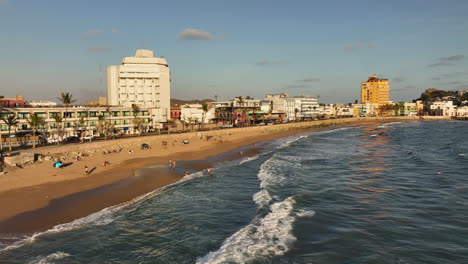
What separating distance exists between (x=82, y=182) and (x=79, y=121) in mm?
41836

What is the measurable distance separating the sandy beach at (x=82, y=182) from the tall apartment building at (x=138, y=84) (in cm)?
4932

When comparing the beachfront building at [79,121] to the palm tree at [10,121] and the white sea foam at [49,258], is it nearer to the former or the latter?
the palm tree at [10,121]

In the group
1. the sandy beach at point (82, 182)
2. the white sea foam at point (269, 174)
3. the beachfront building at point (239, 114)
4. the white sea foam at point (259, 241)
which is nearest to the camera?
the white sea foam at point (259, 241)

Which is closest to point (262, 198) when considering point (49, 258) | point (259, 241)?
point (259, 241)

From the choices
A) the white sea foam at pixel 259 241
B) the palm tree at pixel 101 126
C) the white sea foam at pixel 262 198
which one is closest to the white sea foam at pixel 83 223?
the white sea foam at pixel 259 241

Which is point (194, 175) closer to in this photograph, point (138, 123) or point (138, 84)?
point (138, 123)

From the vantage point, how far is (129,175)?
42.4 m

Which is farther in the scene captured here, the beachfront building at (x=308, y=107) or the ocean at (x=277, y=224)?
the beachfront building at (x=308, y=107)

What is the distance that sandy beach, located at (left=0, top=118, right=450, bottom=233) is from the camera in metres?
26.9

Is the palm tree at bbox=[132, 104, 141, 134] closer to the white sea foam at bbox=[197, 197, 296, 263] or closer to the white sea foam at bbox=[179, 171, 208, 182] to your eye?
the white sea foam at bbox=[179, 171, 208, 182]

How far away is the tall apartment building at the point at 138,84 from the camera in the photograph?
378ft

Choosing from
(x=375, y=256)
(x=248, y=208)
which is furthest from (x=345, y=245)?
(x=248, y=208)

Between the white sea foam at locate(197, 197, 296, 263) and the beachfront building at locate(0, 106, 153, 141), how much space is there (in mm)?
54064

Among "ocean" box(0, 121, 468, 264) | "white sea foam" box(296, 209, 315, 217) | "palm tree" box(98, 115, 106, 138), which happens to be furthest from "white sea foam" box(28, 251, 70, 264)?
"palm tree" box(98, 115, 106, 138)
